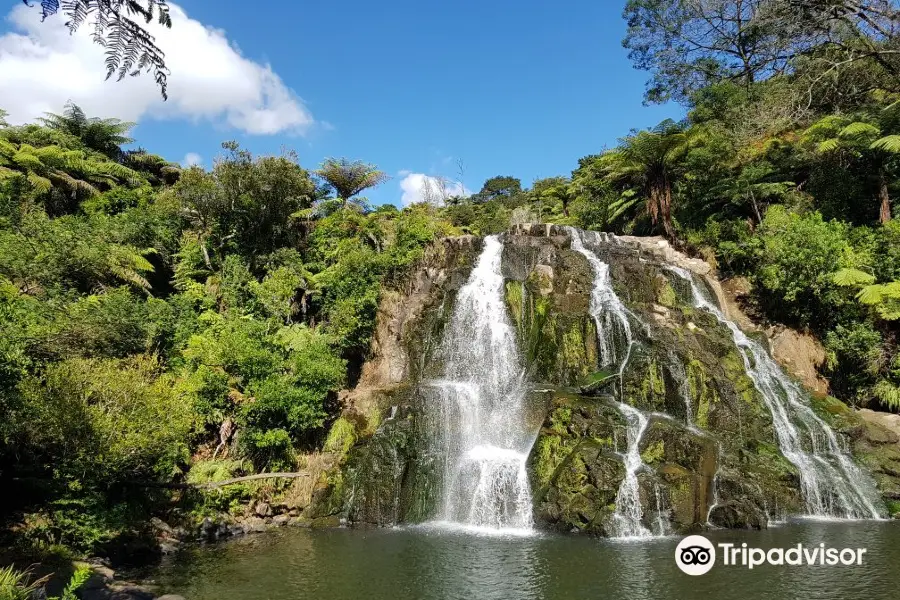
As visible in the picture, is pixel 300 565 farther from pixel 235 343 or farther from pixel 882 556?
pixel 882 556

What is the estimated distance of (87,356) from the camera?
13.5m

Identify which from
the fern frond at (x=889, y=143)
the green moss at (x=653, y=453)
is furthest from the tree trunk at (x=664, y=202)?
the green moss at (x=653, y=453)

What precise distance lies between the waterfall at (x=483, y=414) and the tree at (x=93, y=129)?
68.9 ft

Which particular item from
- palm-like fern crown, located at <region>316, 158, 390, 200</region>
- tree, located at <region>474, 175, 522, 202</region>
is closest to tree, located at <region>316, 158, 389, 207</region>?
palm-like fern crown, located at <region>316, 158, 390, 200</region>

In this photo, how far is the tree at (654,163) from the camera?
23484 mm

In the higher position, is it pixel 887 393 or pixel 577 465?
pixel 887 393

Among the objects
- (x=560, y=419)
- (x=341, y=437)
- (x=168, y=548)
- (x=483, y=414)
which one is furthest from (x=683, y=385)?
(x=168, y=548)

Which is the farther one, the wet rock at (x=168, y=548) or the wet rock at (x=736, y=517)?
the wet rock at (x=736, y=517)

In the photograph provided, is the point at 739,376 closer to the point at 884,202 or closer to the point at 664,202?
the point at 884,202

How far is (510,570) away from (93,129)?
96.9ft

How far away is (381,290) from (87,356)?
10.3m

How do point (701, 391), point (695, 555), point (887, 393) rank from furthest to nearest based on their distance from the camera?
point (887, 393) → point (701, 391) → point (695, 555)

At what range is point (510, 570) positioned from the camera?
9.75 m

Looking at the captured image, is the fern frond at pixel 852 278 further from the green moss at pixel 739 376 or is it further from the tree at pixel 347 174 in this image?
the tree at pixel 347 174
